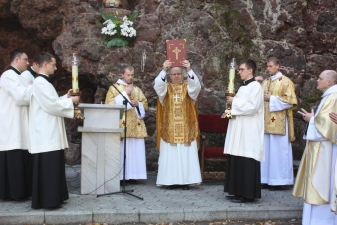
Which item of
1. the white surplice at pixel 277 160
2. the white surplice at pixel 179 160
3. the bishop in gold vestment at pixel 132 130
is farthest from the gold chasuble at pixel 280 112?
the bishop in gold vestment at pixel 132 130

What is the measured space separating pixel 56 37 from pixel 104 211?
18.4 feet

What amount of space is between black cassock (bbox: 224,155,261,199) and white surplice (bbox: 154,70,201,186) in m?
1.17

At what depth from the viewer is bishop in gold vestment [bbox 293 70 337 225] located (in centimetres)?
656

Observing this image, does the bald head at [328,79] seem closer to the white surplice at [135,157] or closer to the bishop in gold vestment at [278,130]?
the bishop in gold vestment at [278,130]

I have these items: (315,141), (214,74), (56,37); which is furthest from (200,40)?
(315,141)

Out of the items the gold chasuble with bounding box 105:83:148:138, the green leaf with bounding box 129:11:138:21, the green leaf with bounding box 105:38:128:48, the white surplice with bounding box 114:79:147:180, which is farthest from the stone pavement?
the green leaf with bounding box 129:11:138:21

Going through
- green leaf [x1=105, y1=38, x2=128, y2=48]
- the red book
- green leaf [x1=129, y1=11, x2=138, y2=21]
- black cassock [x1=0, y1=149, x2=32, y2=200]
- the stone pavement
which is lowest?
the stone pavement

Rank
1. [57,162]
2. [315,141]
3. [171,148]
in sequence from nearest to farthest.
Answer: [315,141] < [57,162] < [171,148]

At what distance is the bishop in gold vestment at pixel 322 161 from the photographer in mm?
6562

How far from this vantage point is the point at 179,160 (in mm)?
8859

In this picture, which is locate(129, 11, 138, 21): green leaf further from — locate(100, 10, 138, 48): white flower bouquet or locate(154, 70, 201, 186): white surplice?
locate(154, 70, 201, 186): white surplice

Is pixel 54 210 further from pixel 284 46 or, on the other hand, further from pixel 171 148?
pixel 284 46

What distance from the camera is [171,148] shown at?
Result: 29.3 feet

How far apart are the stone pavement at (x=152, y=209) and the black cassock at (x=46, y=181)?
14 cm
